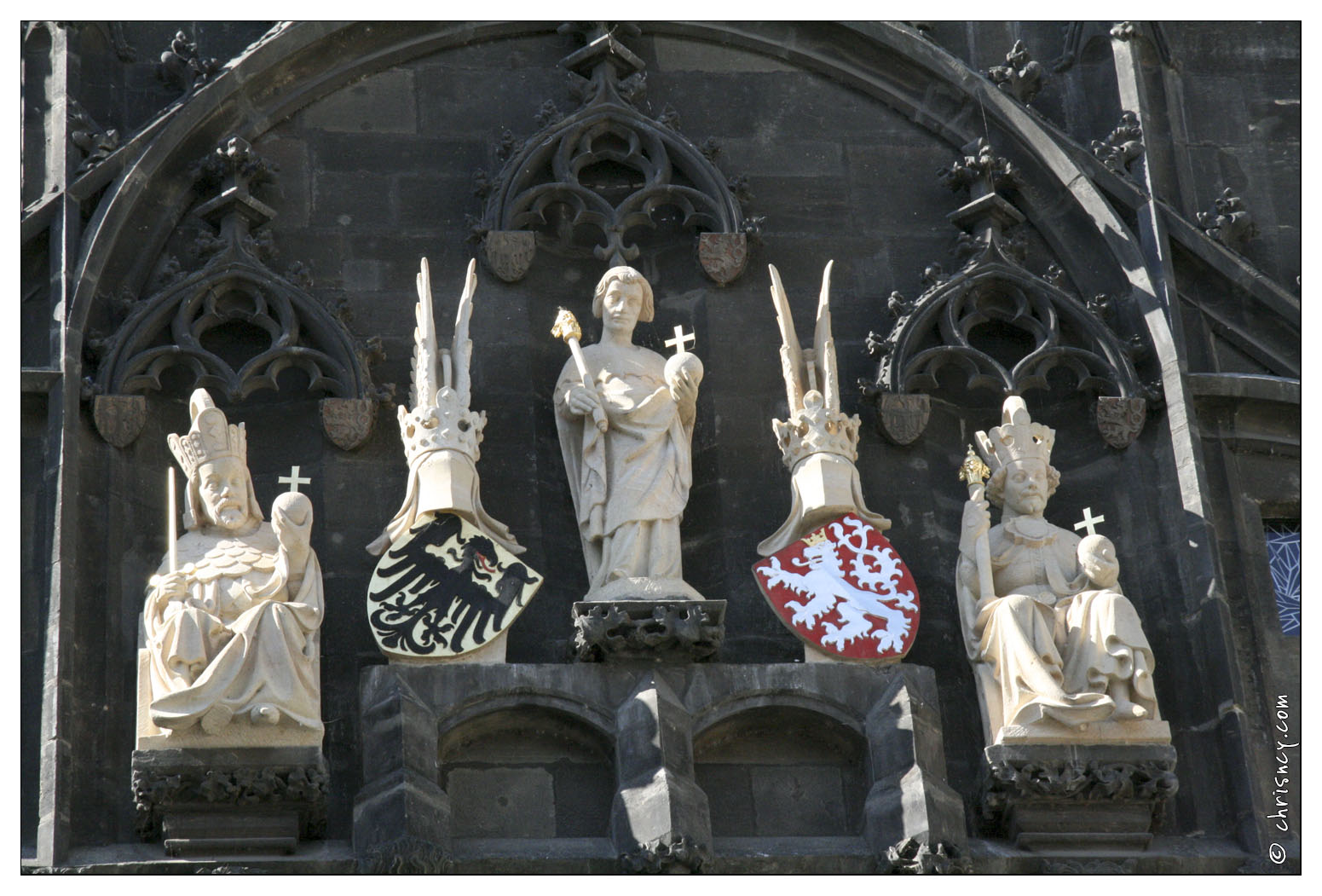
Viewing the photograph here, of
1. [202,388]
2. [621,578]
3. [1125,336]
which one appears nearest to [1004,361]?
[1125,336]

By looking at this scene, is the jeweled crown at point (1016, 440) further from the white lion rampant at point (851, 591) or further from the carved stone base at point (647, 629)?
the carved stone base at point (647, 629)

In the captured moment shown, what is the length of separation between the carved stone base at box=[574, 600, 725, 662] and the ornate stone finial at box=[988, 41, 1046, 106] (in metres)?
4.03

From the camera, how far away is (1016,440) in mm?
15844

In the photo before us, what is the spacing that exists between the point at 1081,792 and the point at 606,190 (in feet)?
14.5

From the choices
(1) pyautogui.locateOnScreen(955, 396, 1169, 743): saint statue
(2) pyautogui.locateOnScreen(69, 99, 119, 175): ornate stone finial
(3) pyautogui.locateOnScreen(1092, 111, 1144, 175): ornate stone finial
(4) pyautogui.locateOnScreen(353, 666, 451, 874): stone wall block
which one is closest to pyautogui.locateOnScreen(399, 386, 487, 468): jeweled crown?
(4) pyautogui.locateOnScreen(353, 666, 451, 874): stone wall block

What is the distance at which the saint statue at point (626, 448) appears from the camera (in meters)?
15.1

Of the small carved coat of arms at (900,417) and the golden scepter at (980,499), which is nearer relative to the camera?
the golden scepter at (980,499)

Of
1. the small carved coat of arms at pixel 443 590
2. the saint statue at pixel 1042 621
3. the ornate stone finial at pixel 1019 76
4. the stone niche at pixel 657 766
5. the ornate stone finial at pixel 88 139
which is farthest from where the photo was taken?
the ornate stone finial at pixel 1019 76

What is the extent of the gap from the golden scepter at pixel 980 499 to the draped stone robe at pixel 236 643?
3.14 metres

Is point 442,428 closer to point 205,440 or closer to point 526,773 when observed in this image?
point 205,440

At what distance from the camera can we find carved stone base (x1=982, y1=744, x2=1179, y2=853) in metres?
14.6

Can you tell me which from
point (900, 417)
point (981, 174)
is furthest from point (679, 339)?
point (981, 174)

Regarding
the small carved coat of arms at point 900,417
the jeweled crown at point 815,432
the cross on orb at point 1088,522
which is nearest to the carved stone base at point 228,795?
the jeweled crown at point 815,432

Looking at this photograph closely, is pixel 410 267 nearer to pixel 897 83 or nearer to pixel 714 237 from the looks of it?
pixel 714 237
